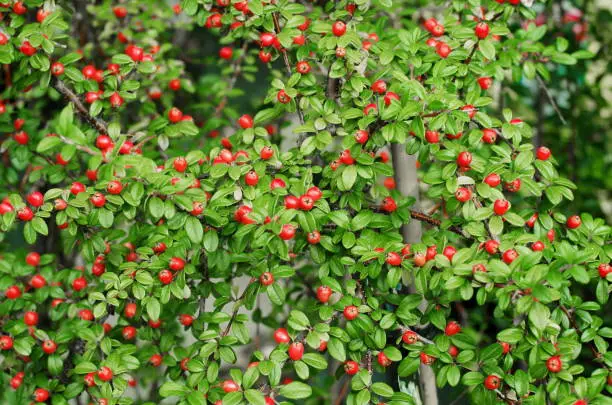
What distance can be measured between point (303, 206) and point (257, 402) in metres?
0.48

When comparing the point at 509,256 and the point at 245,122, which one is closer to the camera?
the point at 509,256

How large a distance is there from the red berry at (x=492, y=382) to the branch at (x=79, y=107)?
1298 millimetres

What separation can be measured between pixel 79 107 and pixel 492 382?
1409 millimetres

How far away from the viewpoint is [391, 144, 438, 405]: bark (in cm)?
232

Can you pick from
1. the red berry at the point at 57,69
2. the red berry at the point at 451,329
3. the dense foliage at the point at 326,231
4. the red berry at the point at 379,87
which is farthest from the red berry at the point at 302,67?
the red berry at the point at 451,329

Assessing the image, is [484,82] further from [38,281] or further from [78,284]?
[38,281]

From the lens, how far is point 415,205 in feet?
7.83

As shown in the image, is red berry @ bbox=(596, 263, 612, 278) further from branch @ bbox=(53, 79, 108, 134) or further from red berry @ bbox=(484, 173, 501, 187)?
branch @ bbox=(53, 79, 108, 134)

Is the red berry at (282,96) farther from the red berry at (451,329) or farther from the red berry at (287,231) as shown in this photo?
the red berry at (451,329)

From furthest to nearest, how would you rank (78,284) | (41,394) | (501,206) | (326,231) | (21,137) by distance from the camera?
(21,137) < (78,284) < (41,394) < (326,231) < (501,206)

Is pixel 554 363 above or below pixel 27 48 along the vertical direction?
below

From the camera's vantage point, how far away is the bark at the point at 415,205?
7.62ft

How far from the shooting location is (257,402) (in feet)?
5.54

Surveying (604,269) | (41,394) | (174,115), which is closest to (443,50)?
(604,269)
